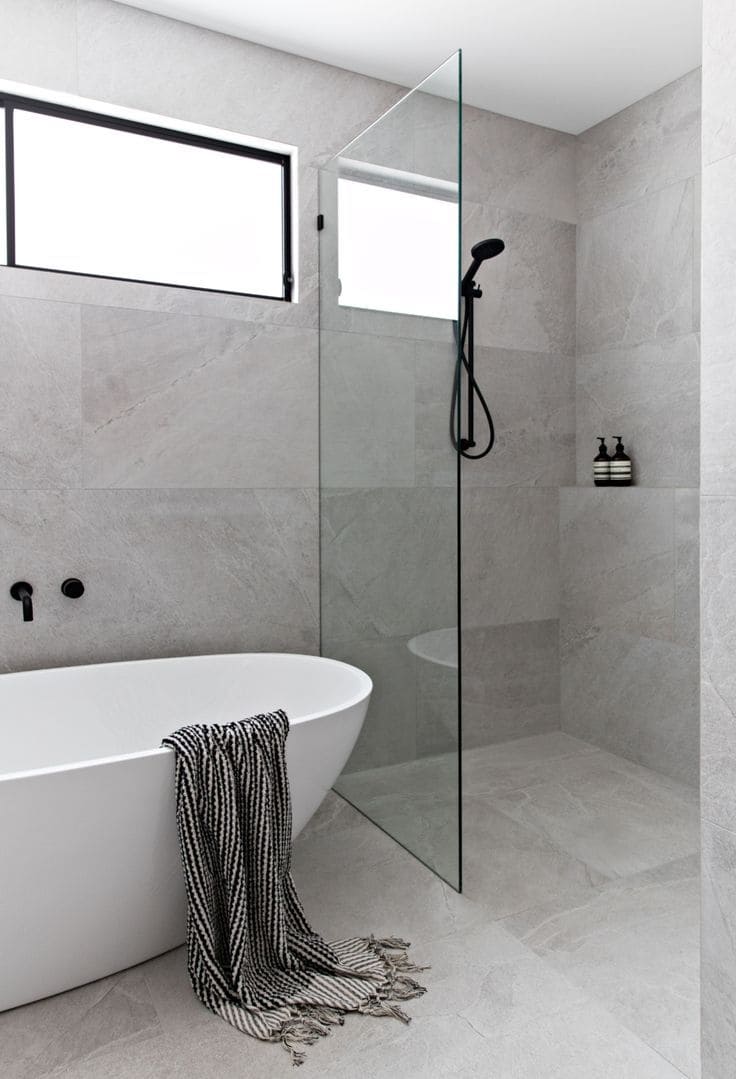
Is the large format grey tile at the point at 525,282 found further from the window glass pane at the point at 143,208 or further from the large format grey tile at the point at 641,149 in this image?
the window glass pane at the point at 143,208

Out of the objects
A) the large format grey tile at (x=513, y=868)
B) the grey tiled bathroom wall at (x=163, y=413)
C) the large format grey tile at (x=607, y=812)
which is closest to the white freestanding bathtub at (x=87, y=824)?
the grey tiled bathroom wall at (x=163, y=413)

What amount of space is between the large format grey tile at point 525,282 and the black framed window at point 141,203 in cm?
92

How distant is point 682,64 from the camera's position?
305cm

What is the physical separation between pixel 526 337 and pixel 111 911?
2.84 m

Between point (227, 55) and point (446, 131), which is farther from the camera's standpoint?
point (227, 55)

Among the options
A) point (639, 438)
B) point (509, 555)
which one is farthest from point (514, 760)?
point (639, 438)

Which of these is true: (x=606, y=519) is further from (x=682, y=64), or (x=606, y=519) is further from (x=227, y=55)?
(x=227, y=55)

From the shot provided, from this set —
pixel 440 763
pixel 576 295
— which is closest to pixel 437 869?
pixel 440 763

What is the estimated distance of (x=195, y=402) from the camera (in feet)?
9.34

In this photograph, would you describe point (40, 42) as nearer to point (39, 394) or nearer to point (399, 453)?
point (39, 394)

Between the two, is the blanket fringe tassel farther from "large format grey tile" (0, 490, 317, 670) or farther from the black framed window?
the black framed window

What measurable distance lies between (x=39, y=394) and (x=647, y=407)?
2402 millimetres

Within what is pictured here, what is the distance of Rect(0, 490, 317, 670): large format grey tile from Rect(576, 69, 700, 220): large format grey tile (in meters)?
1.97

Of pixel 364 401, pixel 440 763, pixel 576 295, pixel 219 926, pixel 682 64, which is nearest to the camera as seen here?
pixel 219 926
